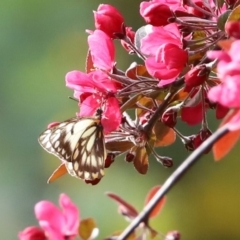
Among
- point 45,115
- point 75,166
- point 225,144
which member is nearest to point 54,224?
point 75,166

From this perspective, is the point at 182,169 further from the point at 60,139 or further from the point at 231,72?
the point at 60,139

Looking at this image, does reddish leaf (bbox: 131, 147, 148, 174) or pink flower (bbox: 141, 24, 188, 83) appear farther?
reddish leaf (bbox: 131, 147, 148, 174)

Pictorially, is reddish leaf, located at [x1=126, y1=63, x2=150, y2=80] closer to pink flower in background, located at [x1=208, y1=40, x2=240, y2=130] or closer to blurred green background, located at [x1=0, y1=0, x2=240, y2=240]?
pink flower in background, located at [x1=208, y1=40, x2=240, y2=130]

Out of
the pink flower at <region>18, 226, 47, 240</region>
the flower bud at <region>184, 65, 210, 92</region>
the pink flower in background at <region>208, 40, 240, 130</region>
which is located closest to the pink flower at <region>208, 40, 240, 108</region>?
the pink flower in background at <region>208, 40, 240, 130</region>

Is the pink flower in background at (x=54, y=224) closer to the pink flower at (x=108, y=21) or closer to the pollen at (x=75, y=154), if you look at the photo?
the pollen at (x=75, y=154)

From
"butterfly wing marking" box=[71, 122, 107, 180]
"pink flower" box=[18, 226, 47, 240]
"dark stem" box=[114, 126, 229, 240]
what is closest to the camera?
"dark stem" box=[114, 126, 229, 240]

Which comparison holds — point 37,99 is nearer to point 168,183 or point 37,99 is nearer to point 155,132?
point 155,132

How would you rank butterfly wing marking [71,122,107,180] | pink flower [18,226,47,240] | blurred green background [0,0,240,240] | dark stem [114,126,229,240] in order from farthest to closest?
blurred green background [0,0,240,240] < butterfly wing marking [71,122,107,180] < pink flower [18,226,47,240] < dark stem [114,126,229,240]
